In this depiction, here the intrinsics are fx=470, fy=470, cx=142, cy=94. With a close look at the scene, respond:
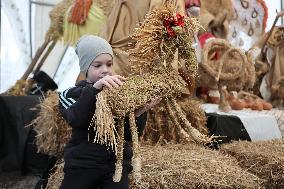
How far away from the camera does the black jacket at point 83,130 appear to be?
205cm

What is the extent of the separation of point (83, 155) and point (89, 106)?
26cm

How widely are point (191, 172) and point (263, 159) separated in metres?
0.58

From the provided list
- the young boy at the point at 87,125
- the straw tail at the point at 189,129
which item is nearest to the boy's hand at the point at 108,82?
the young boy at the point at 87,125

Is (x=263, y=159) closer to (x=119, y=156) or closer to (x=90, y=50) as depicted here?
(x=119, y=156)

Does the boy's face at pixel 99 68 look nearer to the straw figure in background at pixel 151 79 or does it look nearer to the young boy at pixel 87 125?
the young boy at pixel 87 125

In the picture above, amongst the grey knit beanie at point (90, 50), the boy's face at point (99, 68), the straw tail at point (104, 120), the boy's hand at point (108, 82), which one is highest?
the grey knit beanie at point (90, 50)

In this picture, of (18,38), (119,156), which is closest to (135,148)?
(119,156)

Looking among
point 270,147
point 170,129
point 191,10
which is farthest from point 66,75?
point 270,147

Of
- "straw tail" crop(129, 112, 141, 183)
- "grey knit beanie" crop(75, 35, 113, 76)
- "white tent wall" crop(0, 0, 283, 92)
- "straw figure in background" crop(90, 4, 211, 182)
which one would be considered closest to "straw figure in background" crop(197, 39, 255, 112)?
"straw figure in background" crop(90, 4, 211, 182)

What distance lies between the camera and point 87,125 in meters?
2.15

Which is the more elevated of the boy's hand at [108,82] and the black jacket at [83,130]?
the boy's hand at [108,82]

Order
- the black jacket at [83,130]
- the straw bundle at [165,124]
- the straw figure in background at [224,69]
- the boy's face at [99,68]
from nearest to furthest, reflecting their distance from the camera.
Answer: the black jacket at [83,130] → the boy's face at [99,68] → the straw bundle at [165,124] → the straw figure in background at [224,69]

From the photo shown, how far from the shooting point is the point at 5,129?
4293 mm

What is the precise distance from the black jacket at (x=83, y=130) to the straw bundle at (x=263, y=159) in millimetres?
941
